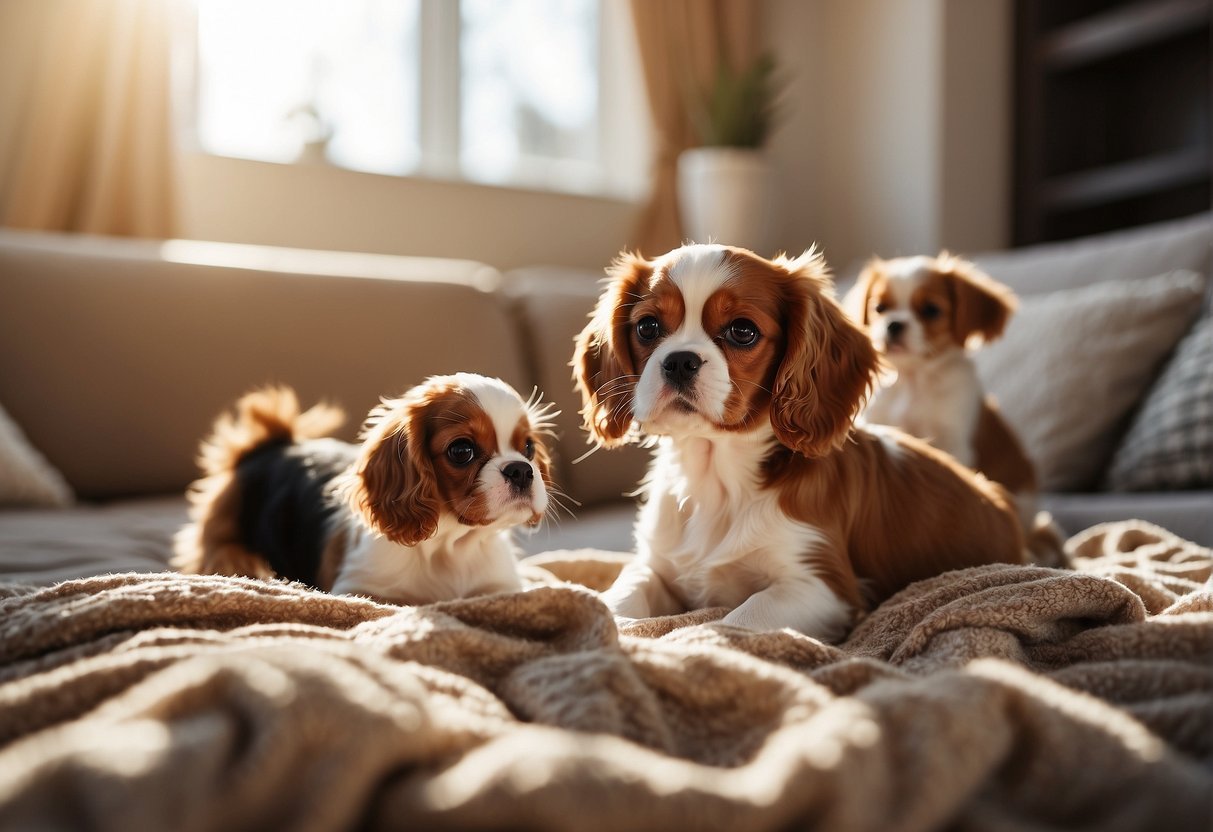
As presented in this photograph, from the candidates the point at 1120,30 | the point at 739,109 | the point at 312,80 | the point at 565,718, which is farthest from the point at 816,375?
the point at 1120,30

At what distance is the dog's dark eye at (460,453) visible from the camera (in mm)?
1564

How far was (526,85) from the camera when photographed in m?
4.95

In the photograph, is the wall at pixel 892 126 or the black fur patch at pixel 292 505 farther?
the wall at pixel 892 126

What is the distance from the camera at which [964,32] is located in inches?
191

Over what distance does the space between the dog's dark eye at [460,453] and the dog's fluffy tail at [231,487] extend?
0.57 meters

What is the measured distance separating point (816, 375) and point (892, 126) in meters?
Answer: 4.00

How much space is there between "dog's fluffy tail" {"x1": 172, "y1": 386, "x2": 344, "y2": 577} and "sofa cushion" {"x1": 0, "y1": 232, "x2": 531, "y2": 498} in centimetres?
44

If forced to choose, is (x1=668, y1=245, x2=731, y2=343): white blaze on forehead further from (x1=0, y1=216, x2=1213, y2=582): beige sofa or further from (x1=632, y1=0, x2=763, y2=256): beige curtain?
(x1=632, y1=0, x2=763, y2=256): beige curtain

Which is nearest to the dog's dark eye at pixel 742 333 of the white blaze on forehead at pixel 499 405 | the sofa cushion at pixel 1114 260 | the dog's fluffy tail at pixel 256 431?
the white blaze on forehead at pixel 499 405

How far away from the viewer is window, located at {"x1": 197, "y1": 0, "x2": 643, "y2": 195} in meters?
4.21

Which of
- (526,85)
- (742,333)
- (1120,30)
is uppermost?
(1120,30)

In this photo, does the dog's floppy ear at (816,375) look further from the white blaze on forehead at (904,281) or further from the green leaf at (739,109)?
the green leaf at (739,109)

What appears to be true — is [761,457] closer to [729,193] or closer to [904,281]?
[904,281]

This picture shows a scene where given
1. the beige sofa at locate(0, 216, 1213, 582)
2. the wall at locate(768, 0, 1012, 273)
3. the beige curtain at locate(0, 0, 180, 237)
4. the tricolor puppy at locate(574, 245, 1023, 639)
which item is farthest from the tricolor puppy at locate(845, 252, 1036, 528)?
the wall at locate(768, 0, 1012, 273)
